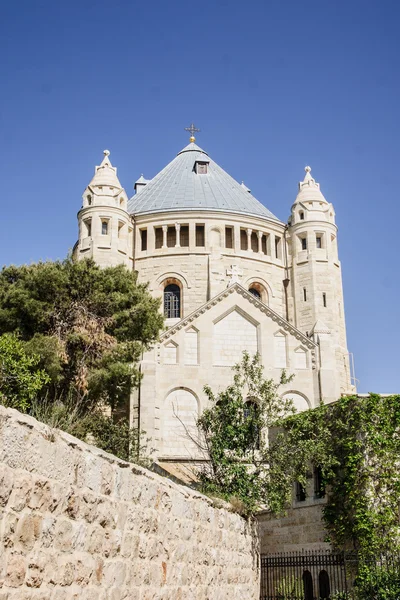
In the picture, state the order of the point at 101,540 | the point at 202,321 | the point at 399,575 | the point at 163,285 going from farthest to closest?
the point at 163,285
the point at 202,321
the point at 399,575
the point at 101,540

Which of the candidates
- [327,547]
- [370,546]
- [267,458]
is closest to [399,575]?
[370,546]

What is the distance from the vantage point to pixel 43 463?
20.2 feet

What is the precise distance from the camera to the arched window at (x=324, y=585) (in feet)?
64.1

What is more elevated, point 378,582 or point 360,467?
point 360,467

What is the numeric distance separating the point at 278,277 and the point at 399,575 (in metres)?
30.4

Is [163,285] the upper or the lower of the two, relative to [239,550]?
upper

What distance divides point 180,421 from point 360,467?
42.1 ft

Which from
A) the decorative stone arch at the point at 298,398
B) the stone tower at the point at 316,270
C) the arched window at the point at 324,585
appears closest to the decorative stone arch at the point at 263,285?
the stone tower at the point at 316,270

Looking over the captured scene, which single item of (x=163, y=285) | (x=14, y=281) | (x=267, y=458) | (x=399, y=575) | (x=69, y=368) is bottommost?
(x=399, y=575)

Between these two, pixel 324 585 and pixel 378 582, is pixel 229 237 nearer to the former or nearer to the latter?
pixel 324 585

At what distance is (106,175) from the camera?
45875 mm

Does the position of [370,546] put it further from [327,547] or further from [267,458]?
[267,458]

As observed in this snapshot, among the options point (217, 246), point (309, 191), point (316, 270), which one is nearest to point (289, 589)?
point (316, 270)

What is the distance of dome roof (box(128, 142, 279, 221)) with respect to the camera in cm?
4694
